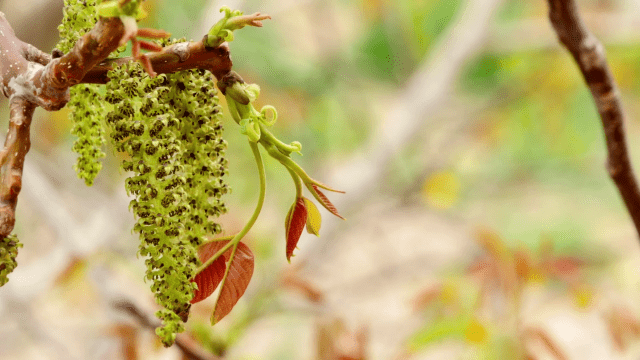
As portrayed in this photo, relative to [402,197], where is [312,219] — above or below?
above

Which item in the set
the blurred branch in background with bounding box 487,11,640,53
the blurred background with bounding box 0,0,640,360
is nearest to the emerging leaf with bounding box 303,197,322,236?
the blurred background with bounding box 0,0,640,360

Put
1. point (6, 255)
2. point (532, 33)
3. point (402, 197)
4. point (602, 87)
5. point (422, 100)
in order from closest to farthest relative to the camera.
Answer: point (6, 255) < point (602, 87) < point (422, 100) < point (532, 33) < point (402, 197)

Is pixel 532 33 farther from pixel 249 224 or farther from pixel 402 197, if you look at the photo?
pixel 249 224

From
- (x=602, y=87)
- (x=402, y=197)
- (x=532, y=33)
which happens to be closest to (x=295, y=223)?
(x=602, y=87)

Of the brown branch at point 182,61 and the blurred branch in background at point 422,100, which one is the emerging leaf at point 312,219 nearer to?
the brown branch at point 182,61

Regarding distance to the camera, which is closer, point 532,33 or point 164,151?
point 164,151

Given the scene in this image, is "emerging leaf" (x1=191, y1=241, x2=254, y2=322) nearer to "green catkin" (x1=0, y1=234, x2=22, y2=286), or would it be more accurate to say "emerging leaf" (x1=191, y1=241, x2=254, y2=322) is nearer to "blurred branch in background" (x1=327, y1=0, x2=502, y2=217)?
"green catkin" (x1=0, y1=234, x2=22, y2=286)

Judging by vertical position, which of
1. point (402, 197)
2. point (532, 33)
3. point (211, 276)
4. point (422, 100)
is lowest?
point (402, 197)

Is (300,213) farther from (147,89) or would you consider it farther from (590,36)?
(590,36)

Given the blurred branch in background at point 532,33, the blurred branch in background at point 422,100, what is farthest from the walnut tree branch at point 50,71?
the blurred branch in background at point 532,33
